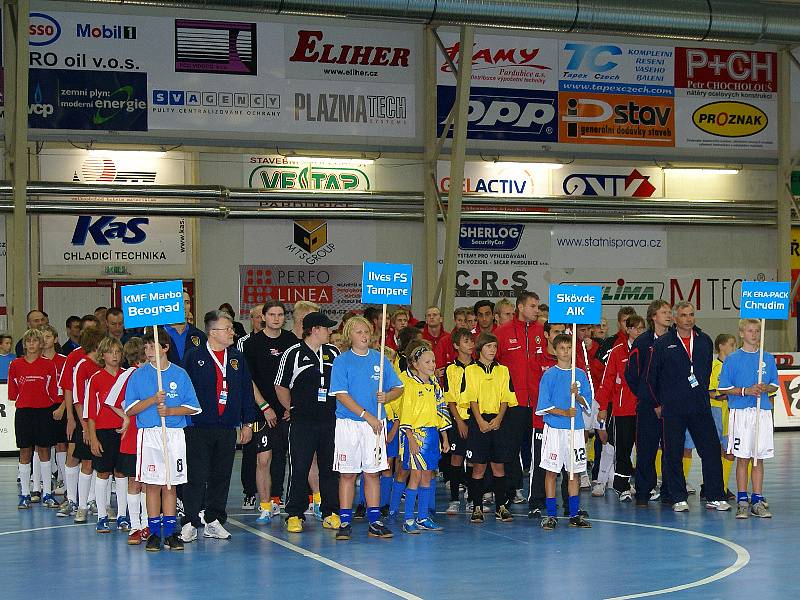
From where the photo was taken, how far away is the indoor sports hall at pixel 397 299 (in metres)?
9.28

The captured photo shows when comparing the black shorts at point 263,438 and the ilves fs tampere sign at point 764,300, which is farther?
the ilves fs tampere sign at point 764,300

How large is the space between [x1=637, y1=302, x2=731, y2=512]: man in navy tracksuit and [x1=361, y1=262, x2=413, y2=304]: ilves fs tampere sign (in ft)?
9.07

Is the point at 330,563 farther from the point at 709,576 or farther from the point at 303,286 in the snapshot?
the point at 303,286

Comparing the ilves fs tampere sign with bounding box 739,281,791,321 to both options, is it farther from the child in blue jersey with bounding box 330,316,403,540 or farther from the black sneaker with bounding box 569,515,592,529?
the child in blue jersey with bounding box 330,316,403,540

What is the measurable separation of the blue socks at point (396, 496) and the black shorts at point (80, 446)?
2.82 m

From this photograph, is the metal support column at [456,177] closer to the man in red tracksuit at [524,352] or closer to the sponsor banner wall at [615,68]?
the sponsor banner wall at [615,68]

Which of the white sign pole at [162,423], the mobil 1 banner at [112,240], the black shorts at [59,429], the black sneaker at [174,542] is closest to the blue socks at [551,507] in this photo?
the black sneaker at [174,542]

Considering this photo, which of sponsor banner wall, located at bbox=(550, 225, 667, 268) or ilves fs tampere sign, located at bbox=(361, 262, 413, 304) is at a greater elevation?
sponsor banner wall, located at bbox=(550, 225, 667, 268)

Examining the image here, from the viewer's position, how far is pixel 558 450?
33.8 feet

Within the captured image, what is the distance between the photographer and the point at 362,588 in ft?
25.4

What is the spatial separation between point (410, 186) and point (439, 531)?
13512mm

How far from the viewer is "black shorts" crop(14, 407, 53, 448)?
40.1 ft

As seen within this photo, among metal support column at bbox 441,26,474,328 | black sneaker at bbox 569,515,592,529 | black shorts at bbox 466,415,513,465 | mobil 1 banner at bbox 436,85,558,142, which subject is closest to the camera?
Answer: black sneaker at bbox 569,515,592,529

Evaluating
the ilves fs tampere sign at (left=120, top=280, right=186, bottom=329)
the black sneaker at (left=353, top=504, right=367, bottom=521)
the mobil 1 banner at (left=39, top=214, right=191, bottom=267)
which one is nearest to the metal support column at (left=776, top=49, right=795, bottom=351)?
the mobil 1 banner at (left=39, top=214, right=191, bottom=267)
